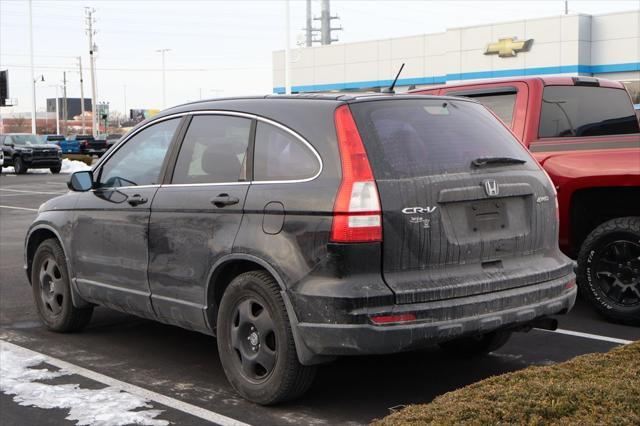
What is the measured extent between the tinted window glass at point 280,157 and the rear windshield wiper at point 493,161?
37.0 inches

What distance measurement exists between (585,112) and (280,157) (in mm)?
3952

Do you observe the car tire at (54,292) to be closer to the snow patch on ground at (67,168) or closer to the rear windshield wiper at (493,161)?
the rear windshield wiper at (493,161)

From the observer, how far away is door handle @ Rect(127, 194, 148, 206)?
5.90 metres

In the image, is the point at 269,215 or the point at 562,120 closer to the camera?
the point at 269,215

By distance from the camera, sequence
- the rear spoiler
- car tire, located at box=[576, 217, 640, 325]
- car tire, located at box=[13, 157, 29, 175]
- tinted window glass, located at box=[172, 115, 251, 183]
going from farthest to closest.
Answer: car tire, located at box=[13, 157, 29, 175]
the rear spoiler
car tire, located at box=[576, 217, 640, 325]
tinted window glass, located at box=[172, 115, 251, 183]

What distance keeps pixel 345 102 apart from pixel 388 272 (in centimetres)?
101

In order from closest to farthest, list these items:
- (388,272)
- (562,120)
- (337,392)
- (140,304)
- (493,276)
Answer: (388,272) < (493,276) < (337,392) < (140,304) < (562,120)

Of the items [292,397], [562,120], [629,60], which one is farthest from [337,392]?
[629,60]

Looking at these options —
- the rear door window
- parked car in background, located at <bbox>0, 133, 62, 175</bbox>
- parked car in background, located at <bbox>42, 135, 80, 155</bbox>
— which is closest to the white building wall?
parked car in background, located at <bbox>42, 135, 80, 155</bbox>

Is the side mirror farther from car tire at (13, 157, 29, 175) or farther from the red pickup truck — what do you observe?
car tire at (13, 157, 29, 175)

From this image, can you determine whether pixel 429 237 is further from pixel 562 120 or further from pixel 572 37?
pixel 572 37

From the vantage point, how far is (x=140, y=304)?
5.90m

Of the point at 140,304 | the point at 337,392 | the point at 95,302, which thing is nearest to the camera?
the point at 337,392

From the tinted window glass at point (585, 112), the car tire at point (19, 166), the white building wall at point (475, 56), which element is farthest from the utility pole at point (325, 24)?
the tinted window glass at point (585, 112)
